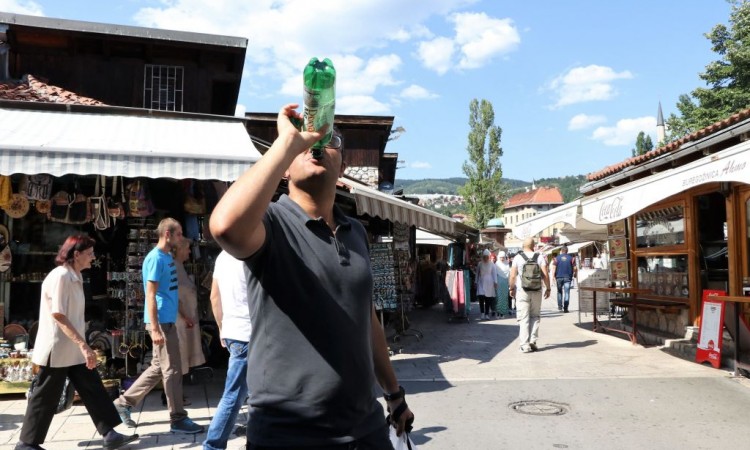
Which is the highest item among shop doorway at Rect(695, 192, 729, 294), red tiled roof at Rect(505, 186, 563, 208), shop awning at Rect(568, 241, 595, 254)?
red tiled roof at Rect(505, 186, 563, 208)

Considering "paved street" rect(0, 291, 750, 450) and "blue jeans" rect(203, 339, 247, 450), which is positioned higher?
"blue jeans" rect(203, 339, 247, 450)

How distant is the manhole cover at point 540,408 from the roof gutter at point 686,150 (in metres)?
4.47

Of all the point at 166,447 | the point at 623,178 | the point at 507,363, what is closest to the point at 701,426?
the point at 507,363

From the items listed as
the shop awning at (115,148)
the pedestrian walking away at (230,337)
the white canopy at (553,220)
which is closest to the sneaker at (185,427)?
the pedestrian walking away at (230,337)

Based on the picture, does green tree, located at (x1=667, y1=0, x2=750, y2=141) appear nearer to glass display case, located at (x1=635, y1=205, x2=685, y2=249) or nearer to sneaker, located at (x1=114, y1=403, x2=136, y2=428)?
glass display case, located at (x1=635, y1=205, x2=685, y2=249)

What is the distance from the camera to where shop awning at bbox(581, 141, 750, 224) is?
6703mm

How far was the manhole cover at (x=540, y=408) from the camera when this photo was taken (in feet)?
20.5

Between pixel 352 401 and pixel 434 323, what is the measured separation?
1356cm

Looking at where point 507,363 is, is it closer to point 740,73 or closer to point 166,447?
point 166,447

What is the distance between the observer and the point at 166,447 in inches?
205

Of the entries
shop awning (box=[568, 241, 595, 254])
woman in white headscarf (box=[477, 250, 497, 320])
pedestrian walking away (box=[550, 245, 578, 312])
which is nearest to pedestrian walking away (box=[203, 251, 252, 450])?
woman in white headscarf (box=[477, 250, 497, 320])

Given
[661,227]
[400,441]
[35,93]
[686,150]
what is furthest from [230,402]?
[661,227]

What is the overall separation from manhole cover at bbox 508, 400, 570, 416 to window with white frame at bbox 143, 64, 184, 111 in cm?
970

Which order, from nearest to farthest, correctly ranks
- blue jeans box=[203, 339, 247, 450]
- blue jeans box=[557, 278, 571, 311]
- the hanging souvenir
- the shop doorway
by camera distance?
blue jeans box=[203, 339, 247, 450]
the hanging souvenir
the shop doorway
blue jeans box=[557, 278, 571, 311]
